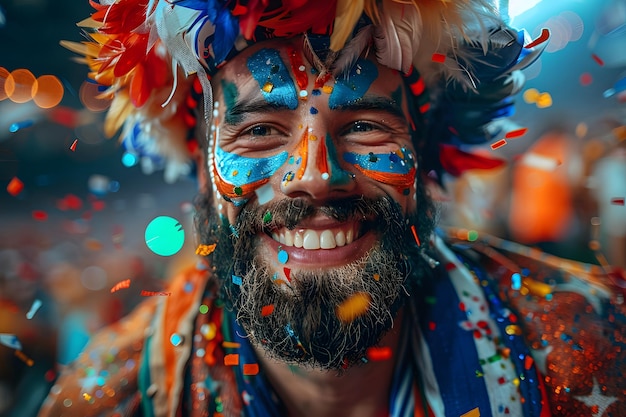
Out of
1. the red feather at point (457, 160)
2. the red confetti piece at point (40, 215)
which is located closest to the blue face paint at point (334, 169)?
the red feather at point (457, 160)

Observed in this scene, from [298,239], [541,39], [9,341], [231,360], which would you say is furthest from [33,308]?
[541,39]

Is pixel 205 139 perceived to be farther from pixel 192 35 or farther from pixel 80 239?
pixel 80 239

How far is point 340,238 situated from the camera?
1.35 m

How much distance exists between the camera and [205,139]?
161 cm

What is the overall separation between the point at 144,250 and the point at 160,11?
1.68 meters

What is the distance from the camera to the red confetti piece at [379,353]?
1489 mm

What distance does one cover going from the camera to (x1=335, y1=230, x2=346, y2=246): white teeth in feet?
4.43

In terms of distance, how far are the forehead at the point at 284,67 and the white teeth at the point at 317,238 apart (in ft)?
1.39

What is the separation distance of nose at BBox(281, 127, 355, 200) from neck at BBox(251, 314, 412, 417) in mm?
560

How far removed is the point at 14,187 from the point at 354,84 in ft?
7.61

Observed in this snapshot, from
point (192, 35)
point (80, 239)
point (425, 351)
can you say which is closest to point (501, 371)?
point (425, 351)

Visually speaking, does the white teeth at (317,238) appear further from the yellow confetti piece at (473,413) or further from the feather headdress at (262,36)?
the yellow confetti piece at (473,413)

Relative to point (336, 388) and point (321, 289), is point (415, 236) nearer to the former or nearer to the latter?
point (321, 289)

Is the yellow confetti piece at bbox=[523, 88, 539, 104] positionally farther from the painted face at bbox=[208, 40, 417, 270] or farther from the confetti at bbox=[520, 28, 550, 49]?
the painted face at bbox=[208, 40, 417, 270]
